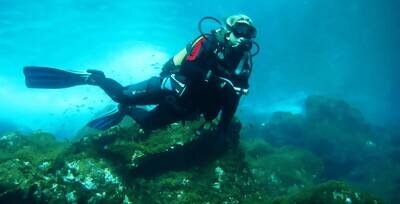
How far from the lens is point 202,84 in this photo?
5.12 m

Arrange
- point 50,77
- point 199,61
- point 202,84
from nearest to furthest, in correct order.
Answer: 1. point 199,61
2. point 202,84
3. point 50,77

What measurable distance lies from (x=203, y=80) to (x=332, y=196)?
11.1 feet

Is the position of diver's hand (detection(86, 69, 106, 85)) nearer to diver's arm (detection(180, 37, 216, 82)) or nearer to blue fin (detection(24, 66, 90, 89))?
blue fin (detection(24, 66, 90, 89))

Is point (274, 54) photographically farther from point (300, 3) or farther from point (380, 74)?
point (380, 74)

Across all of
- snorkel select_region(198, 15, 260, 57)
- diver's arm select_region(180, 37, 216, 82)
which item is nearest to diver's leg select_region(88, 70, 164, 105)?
diver's arm select_region(180, 37, 216, 82)

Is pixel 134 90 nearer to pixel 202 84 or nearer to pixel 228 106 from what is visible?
pixel 202 84

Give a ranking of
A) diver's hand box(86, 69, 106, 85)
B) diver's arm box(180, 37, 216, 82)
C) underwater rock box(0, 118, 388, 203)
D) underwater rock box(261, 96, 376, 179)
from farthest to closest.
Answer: underwater rock box(261, 96, 376, 179), diver's hand box(86, 69, 106, 85), underwater rock box(0, 118, 388, 203), diver's arm box(180, 37, 216, 82)

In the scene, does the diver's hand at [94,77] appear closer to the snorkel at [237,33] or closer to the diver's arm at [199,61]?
the diver's arm at [199,61]

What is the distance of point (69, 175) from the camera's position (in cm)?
649

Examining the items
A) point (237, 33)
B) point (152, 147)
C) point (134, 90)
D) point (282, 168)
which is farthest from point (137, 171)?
point (282, 168)

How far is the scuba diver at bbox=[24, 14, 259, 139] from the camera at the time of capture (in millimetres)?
5027

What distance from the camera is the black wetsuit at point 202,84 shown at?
16.5 feet

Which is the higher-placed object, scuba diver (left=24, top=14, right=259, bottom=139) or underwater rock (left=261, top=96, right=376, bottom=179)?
underwater rock (left=261, top=96, right=376, bottom=179)

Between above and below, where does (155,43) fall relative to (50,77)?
above
